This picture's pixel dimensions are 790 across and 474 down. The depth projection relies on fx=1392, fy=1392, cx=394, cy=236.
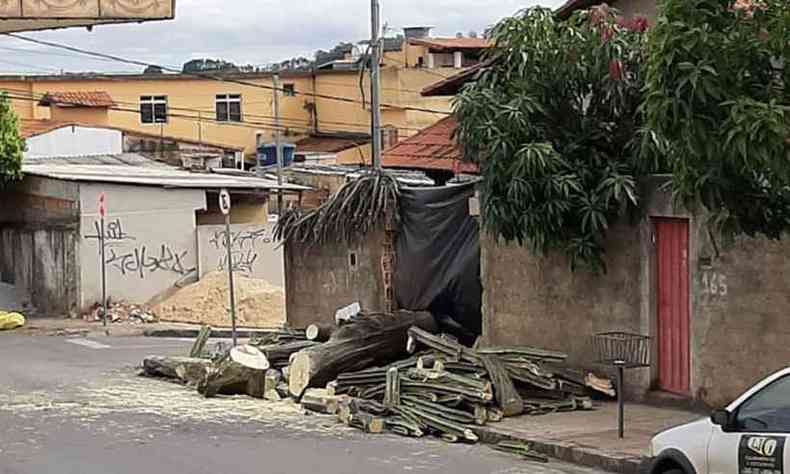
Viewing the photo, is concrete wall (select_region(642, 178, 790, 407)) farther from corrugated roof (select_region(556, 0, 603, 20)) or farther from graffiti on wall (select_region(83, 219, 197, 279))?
graffiti on wall (select_region(83, 219, 197, 279))

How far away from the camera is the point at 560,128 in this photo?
655 inches

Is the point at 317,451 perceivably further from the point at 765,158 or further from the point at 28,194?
the point at 28,194

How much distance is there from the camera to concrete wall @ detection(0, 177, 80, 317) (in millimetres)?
37594

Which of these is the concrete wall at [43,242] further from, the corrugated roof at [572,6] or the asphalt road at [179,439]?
the corrugated roof at [572,6]

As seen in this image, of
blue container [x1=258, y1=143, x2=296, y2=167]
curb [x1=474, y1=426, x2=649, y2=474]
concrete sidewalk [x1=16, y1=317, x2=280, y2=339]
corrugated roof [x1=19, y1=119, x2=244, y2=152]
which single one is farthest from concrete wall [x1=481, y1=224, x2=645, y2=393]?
blue container [x1=258, y1=143, x2=296, y2=167]

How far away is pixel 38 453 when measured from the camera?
1470cm

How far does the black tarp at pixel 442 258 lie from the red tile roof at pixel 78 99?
4519cm

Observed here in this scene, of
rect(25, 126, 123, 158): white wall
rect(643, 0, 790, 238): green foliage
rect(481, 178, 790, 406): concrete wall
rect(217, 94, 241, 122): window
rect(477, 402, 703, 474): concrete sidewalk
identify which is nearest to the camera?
rect(643, 0, 790, 238): green foliage

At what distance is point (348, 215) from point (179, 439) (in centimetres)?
792

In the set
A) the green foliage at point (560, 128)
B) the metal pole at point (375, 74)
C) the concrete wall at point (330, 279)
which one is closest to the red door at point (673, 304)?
the green foliage at point (560, 128)

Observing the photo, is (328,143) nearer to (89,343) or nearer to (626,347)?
(89,343)

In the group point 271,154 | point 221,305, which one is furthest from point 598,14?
point 271,154

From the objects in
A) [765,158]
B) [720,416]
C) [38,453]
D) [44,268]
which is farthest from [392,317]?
[44,268]

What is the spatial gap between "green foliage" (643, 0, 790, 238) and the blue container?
5011cm
